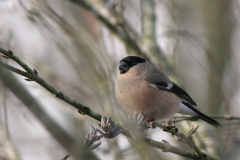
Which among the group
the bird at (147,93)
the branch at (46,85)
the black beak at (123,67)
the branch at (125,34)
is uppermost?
the branch at (125,34)

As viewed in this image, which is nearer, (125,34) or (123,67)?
(123,67)

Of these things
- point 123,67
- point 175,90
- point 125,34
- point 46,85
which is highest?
point 125,34

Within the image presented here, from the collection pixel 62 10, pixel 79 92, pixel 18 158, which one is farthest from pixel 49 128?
pixel 62 10

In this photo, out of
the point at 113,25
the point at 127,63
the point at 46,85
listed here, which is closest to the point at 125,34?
the point at 113,25

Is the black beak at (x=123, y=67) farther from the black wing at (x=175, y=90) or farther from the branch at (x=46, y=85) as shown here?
the branch at (x=46, y=85)

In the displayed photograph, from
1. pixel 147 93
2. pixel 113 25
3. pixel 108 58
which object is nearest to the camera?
pixel 108 58

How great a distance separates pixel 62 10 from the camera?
240 inches

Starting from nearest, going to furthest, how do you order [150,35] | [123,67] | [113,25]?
[123,67], [113,25], [150,35]

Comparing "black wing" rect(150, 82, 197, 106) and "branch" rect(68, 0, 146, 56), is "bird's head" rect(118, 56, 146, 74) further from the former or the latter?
"branch" rect(68, 0, 146, 56)

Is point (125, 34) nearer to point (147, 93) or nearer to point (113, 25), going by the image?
point (113, 25)

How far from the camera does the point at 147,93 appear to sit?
10.3 feet

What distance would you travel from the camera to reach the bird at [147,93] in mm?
3068

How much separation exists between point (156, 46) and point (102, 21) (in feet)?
3.23

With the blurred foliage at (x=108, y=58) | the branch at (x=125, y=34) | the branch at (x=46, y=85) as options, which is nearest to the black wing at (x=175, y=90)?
the blurred foliage at (x=108, y=58)
